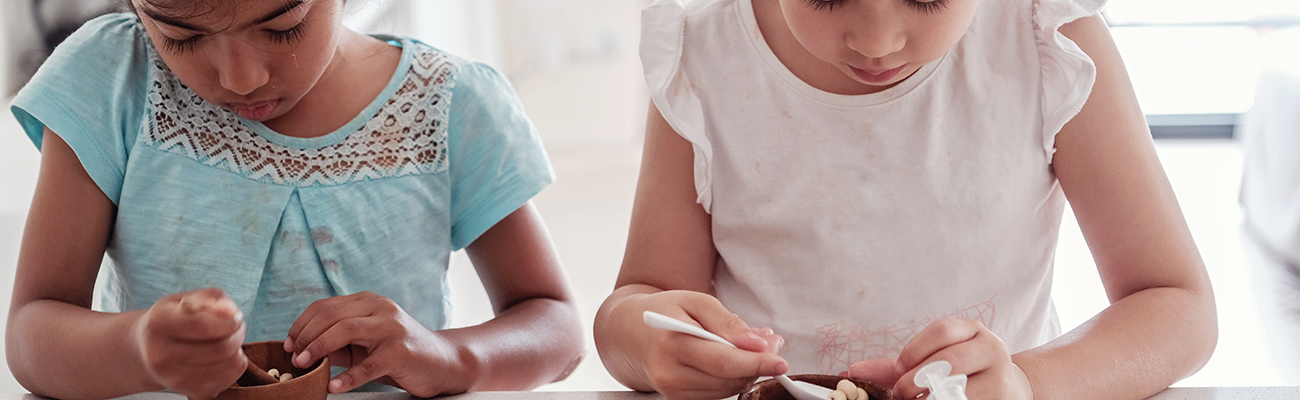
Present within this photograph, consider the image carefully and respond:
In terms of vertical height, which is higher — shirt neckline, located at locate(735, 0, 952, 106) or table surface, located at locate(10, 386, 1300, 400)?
shirt neckline, located at locate(735, 0, 952, 106)

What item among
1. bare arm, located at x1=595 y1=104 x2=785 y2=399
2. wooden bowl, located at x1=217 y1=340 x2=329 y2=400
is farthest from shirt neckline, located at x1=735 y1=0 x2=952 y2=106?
wooden bowl, located at x1=217 y1=340 x2=329 y2=400

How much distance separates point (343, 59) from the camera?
0.91 meters

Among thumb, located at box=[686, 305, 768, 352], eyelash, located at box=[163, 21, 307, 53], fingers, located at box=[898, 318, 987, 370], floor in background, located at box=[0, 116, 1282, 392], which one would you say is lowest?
floor in background, located at box=[0, 116, 1282, 392]

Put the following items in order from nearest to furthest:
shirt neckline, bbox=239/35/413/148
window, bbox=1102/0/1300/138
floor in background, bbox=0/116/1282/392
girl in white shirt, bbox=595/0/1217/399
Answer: girl in white shirt, bbox=595/0/1217/399 → shirt neckline, bbox=239/35/413/148 → floor in background, bbox=0/116/1282/392 → window, bbox=1102/0/1300/138

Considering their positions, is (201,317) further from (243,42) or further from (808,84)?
(808,84)

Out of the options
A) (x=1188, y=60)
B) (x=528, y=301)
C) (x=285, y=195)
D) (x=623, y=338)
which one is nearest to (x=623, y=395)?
(x=623, y=338)

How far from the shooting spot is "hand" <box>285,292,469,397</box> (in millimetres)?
686

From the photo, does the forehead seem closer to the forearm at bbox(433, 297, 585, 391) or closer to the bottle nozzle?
the forearm at bbox(433, 297, 585, 391)

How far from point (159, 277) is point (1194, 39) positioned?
142 inches

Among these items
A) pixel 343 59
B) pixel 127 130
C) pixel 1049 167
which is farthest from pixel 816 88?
pixel 127 130

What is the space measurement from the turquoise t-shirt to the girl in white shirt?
0.17m

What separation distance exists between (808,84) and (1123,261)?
0.93ft

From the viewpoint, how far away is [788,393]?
0.58 m

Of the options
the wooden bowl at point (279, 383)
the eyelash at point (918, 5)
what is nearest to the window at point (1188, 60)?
the eyelash at point (918, 5)
